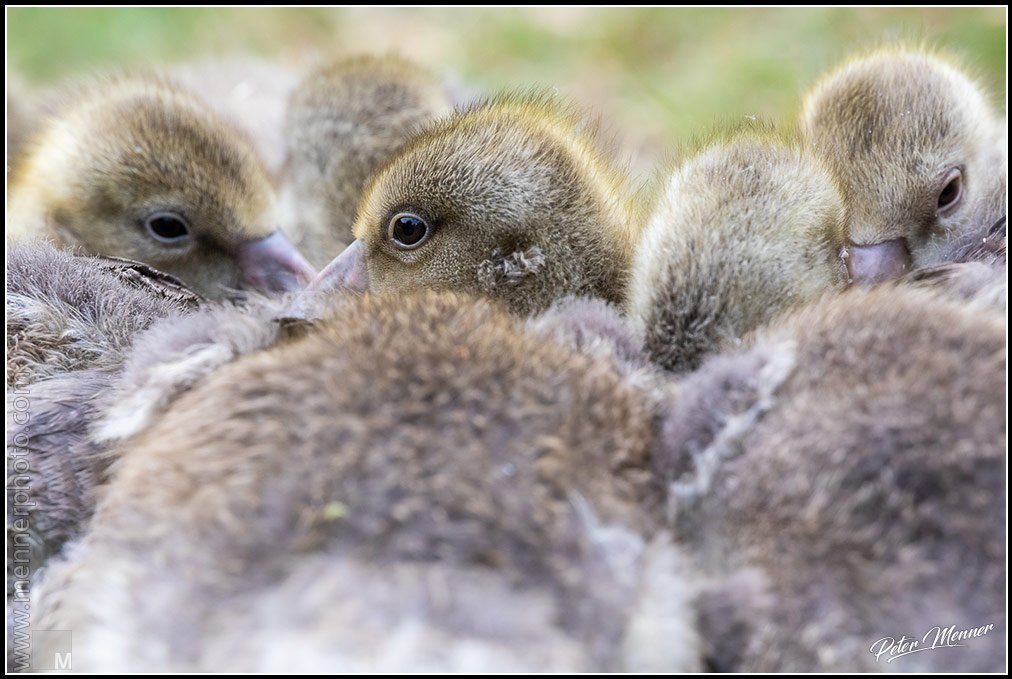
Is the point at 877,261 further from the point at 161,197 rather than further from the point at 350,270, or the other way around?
the point at 161,197

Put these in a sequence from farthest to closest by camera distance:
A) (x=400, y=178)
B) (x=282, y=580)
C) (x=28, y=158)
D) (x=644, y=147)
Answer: (x=644, y=147) → (x=28, y=158) → (x=400, y=178) → (x=282, y=580)

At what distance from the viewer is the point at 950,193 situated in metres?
1.93

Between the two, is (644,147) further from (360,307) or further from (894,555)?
(894,555)

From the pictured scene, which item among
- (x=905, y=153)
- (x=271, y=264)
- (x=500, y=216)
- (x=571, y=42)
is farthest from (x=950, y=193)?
(x=571, y=42)

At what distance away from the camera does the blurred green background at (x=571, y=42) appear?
3.64 m

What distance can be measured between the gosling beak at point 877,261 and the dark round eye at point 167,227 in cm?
127

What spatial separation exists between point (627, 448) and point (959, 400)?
31cm

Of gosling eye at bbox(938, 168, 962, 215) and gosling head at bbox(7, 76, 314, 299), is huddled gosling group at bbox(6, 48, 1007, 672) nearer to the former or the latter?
gosling eye at bbox(938, 168, 962, 215)

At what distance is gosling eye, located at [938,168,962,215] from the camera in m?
1.91

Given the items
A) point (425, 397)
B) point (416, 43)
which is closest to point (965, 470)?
point (425, 397)

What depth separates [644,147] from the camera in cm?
338

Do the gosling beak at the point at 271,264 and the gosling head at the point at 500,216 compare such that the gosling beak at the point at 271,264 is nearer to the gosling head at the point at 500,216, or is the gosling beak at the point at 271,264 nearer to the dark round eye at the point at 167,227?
the dark round eye at the point at 167,227
